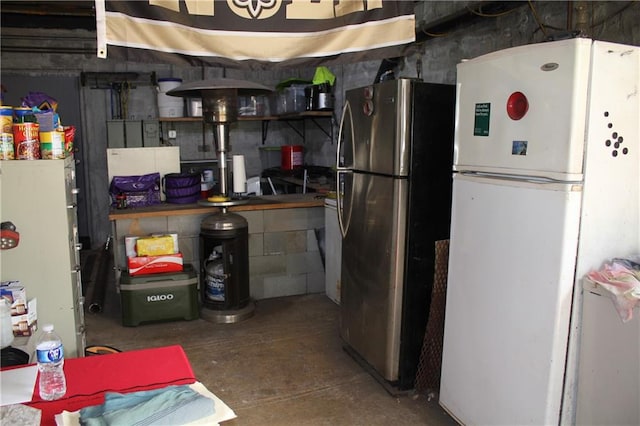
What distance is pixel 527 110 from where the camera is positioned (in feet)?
6.48

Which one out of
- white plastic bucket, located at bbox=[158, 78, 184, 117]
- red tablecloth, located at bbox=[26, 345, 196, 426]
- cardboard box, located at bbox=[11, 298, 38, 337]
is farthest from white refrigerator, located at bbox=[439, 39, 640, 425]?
white plastic bucket, located at bbox=[158, 78, 184, 117]

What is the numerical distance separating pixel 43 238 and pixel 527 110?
2.13m

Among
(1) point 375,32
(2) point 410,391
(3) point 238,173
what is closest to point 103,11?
(1) point 375,32

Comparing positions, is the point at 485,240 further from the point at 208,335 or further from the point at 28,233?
the point at 208,335

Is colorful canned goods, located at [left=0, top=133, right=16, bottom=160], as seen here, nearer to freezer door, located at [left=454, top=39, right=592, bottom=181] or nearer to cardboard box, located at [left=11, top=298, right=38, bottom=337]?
cardboard box, located at [left=11, top=298, right=38, bottom=337]

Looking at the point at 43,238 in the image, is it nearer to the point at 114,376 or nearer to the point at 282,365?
the point at 114,376

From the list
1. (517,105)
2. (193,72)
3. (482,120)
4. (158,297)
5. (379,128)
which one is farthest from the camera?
(193,72)

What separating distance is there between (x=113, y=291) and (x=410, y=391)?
10.3 ft

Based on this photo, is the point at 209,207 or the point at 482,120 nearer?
the point at 482,120

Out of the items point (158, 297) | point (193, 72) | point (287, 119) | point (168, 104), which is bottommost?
point (158, 297)

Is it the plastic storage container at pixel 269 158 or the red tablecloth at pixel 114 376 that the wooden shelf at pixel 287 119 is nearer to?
the plastic storage container at pixel 269 158

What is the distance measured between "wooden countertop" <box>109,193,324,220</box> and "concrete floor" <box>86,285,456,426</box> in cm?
84

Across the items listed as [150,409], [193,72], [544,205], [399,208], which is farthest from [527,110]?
[193,72]

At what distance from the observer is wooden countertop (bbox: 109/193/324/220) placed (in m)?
4.02
